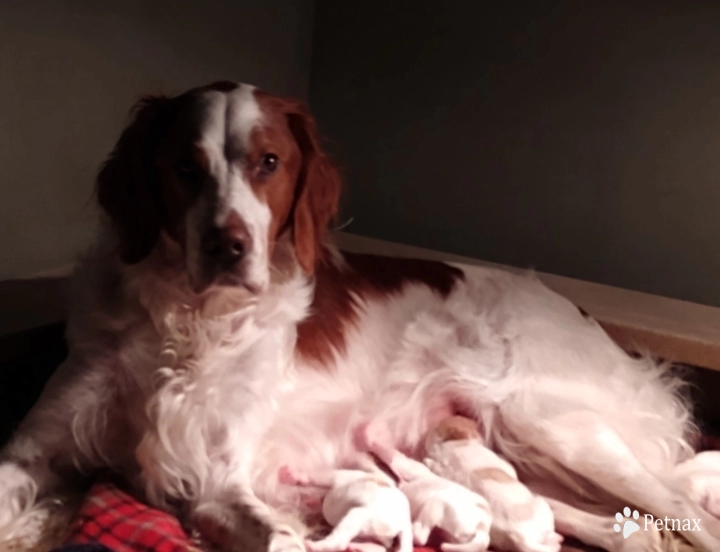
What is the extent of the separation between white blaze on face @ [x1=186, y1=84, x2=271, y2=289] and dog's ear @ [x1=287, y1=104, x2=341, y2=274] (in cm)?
11

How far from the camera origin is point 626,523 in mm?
1463

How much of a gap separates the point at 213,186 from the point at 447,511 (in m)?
0.72

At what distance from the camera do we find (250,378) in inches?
57.4

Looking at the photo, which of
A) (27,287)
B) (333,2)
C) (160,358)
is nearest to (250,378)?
(160,358)

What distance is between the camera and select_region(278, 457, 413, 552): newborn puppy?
1.28 metres

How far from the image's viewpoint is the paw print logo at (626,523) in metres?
1.44

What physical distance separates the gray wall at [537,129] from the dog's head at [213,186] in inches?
53.4

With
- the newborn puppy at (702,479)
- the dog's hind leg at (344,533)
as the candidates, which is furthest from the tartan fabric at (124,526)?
the newborn puppy at (702,479)

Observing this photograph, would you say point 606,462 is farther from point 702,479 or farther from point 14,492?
point 14,492

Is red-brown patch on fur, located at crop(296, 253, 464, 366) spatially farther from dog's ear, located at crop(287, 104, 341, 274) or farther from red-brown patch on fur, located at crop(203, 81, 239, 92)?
red-brown patch on fur, located at crop(203, 81, 239, 92)

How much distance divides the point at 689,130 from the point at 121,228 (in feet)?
6.06

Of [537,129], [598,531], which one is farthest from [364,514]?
[537,129]

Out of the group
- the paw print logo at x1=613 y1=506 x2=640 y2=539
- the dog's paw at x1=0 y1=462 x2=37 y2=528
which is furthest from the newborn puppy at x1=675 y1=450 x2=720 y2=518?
the dog's paw at x1=0 y1=462 x2=37 y2=528

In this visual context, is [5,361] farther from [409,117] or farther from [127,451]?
[409,117]
